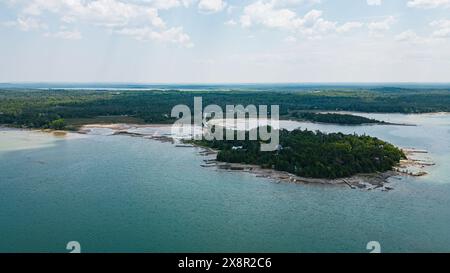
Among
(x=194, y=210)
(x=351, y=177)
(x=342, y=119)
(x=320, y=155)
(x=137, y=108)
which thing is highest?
(x=137, y=108)

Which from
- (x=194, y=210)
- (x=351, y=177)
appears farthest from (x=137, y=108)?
(x=194, y=210)

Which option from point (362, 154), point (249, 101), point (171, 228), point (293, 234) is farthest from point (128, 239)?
point (249, 101)

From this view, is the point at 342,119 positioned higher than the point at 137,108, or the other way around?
the point at 137,108

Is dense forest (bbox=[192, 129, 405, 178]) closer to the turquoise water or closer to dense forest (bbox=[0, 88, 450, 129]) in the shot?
the turquoise water

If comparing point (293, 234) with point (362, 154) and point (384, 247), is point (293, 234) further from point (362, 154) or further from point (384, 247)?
point (362, 154)

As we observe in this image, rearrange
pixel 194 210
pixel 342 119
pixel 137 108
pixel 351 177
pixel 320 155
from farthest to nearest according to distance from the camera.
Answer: pixel 137 108, pixel 342 119, pixel 320 155, pixel 351 177, pixel 194 210

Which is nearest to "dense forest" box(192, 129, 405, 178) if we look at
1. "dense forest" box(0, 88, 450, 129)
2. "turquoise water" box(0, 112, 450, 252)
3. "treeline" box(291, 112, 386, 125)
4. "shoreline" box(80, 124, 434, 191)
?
"shoreline" box(80, 124, 434, 191)

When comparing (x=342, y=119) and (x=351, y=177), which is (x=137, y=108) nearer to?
(x=342, y=119)
